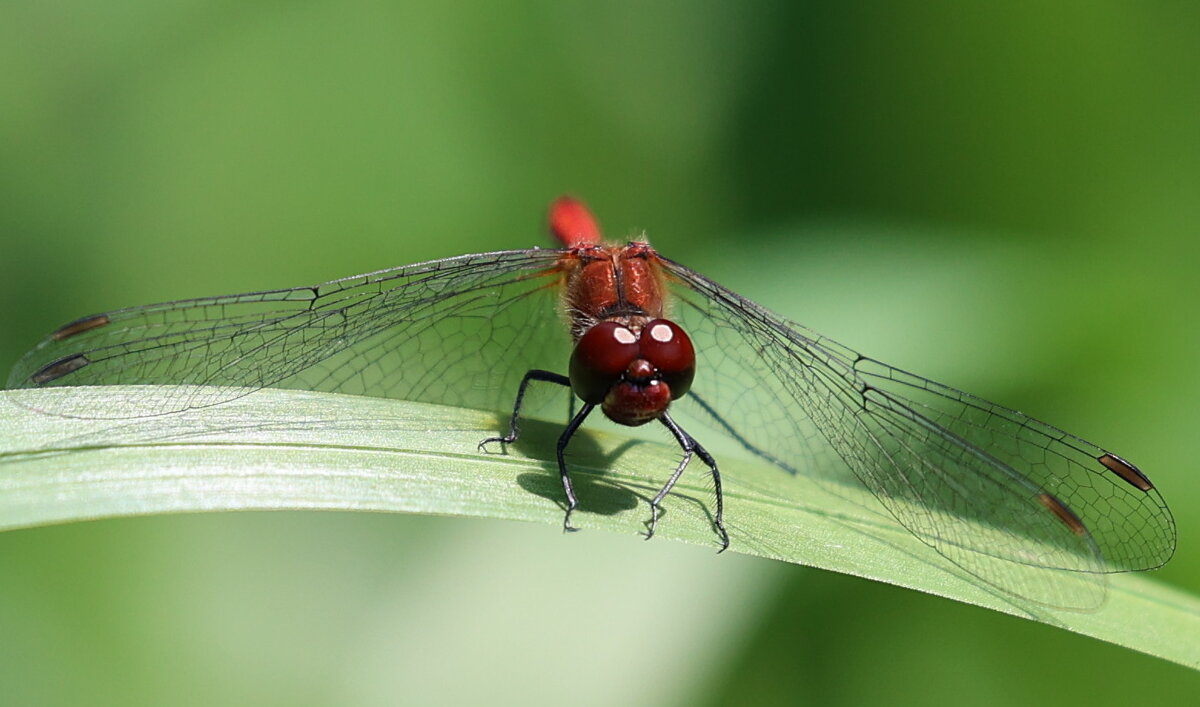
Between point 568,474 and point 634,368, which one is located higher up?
point 634,368

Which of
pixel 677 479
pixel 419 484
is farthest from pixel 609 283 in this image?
pixel 419 484

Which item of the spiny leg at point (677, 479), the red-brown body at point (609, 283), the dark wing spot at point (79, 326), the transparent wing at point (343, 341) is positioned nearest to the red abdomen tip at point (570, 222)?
the transparent wing at point (343, 341)

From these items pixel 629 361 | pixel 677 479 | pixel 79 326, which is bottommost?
pixel 677 479

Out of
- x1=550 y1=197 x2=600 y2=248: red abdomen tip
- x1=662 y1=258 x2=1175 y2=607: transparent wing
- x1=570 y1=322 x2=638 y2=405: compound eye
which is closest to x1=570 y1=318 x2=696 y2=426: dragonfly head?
x1=570 y1=322 x2=638 y2=405: compound eye

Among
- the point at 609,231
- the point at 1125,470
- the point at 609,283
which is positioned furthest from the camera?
the point at 609,231

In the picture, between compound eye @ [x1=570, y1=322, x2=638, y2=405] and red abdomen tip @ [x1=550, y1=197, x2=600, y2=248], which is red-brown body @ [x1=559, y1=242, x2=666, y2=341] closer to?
compound eye @ [x1=570, y1=322, x2=638, y2=405]

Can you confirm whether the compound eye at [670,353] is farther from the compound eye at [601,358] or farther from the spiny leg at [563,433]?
the spiny leg at [563,433]

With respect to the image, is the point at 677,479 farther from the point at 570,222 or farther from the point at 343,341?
the point at 570,222

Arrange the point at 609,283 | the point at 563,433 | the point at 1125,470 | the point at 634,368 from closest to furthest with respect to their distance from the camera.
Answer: the point at 1125,470 → the point at 634,368 → the point at 563,433 → the point at 609,283
